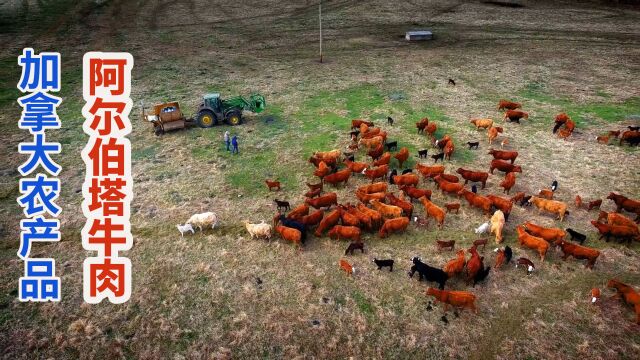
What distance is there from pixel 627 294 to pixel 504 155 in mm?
7044

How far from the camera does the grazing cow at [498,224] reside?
39.8 feet

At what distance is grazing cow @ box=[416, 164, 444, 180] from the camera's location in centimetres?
1493

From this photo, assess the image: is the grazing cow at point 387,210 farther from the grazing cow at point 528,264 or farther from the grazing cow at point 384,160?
the grazing cow at point 528,264

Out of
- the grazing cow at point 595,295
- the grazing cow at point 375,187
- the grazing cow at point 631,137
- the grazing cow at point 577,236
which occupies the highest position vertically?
the grazing cow at point 631,137

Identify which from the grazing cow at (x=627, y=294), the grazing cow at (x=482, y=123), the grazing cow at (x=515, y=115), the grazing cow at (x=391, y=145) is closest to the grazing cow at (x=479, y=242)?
the grazing cow at (x=627, y=294)

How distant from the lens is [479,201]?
13281 mm

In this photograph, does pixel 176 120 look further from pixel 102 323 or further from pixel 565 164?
pixel 565 164

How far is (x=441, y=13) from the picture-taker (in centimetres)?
3941

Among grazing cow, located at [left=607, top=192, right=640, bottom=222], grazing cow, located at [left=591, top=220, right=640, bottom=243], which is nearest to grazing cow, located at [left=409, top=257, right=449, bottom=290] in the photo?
grazing cow, located at [left=591, top=220, right=640, bottom=243]

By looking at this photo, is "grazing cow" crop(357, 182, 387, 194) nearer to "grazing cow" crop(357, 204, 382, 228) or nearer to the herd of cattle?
the herd of cattle

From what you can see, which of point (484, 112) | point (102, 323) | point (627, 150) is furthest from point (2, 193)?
point (627, 150)

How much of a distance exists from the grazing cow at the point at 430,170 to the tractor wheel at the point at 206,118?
973 centimetres

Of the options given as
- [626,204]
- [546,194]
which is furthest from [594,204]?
[546,194]

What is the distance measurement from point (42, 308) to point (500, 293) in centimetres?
1137
